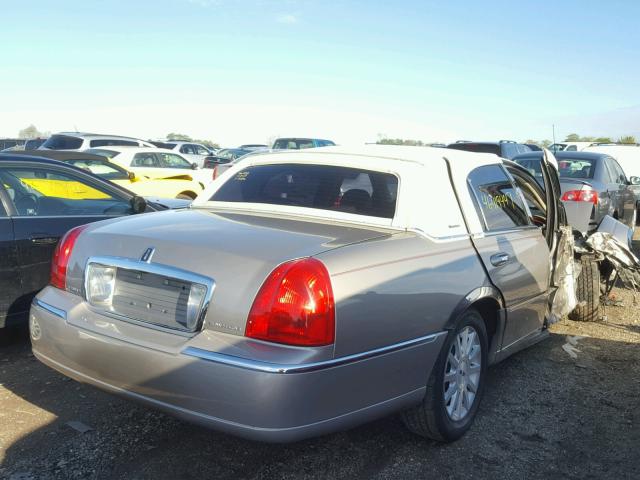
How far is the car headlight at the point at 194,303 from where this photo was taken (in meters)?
2.86

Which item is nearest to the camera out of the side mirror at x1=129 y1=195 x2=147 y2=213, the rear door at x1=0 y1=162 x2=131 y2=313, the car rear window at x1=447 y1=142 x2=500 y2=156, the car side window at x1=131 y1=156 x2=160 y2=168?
the rear door at x1=0 y1=162 x2=131 y2=313

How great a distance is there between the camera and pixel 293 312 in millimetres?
2719

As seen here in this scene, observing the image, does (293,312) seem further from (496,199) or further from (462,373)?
(496,199)

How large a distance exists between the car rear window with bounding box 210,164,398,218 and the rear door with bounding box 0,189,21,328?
1587 mm

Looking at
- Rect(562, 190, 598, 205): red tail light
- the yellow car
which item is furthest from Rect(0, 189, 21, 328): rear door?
Rect(562, 190, 598, 205): red tail light

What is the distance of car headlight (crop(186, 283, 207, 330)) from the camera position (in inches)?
113

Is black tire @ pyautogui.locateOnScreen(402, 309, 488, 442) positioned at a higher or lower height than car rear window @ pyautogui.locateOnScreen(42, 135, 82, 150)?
lower

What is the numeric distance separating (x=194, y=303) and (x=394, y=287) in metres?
0.91

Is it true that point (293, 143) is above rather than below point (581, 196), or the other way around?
above

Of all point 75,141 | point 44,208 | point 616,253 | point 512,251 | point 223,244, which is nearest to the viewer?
point 223,244

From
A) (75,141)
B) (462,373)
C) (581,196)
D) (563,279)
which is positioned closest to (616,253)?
(563,279)

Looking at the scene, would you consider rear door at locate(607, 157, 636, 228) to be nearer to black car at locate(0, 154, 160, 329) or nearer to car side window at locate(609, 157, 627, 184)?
car side window at locate(609, 157, 627, 184)

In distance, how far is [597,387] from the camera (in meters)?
4.52

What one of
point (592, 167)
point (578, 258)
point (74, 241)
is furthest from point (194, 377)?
point (592, 167)
